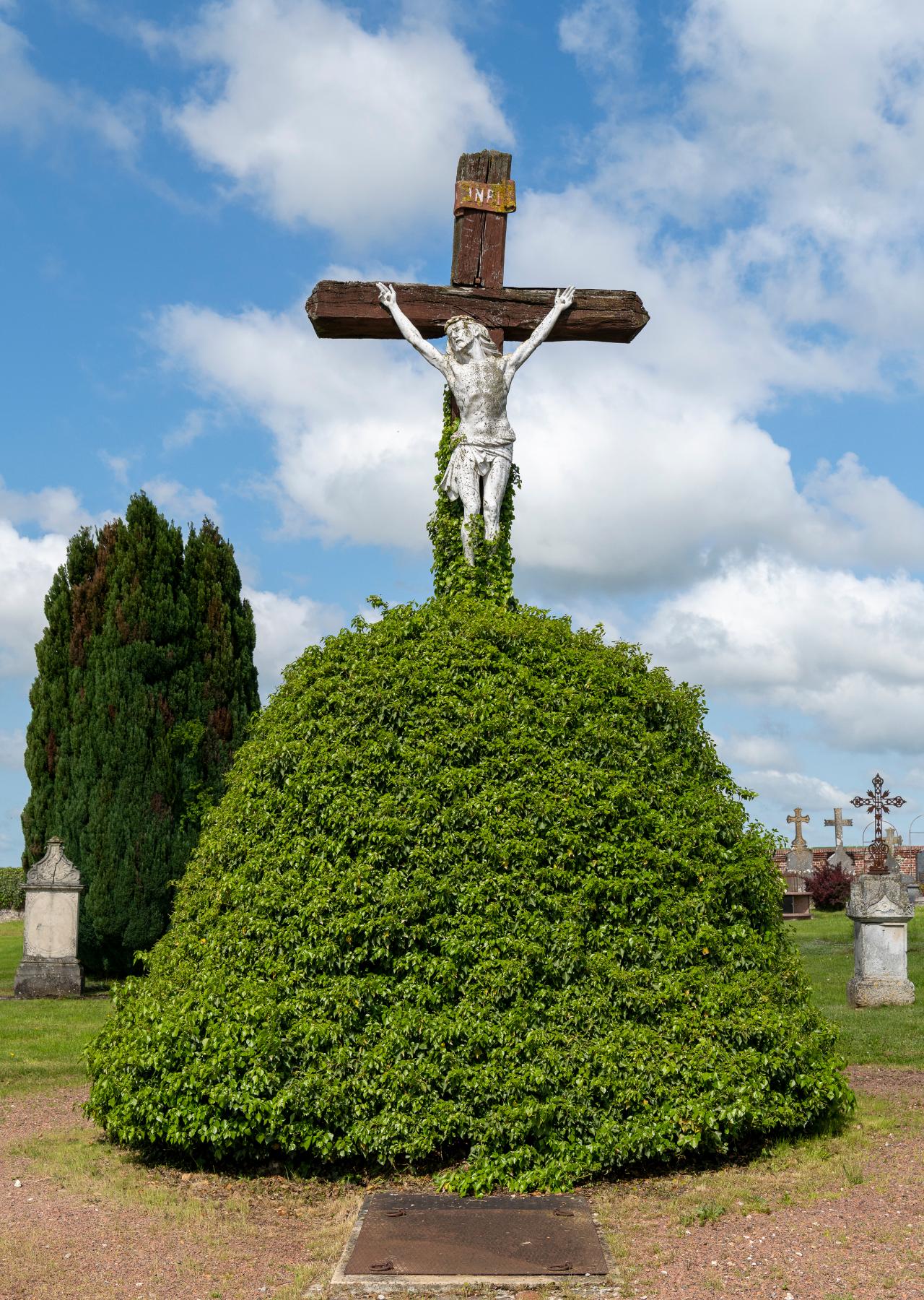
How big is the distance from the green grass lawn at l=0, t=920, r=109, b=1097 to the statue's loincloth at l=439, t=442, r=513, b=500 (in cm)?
510

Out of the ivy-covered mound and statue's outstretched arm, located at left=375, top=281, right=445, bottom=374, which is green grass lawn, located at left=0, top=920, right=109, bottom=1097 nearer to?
the ivy-covered mound

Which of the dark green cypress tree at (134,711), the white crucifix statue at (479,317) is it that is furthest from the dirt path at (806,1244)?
the dark green cypress tree at (134,711)

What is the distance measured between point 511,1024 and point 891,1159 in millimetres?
2405

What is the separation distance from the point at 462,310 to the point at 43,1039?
27.2ft

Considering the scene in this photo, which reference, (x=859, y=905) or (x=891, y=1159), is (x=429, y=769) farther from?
(x=859, y=905)

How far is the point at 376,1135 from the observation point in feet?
19.8

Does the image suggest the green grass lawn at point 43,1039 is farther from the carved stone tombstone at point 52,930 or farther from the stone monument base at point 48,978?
the carved stone tombstone at point 52,930

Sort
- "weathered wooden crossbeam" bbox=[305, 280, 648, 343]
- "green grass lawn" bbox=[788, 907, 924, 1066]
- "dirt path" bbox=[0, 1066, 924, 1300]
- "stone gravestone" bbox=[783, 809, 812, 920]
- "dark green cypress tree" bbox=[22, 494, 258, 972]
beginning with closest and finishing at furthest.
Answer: "dirt path" bbox=[0, 1066, 924, 1300]
"weathered wooden crossbeam" bbox=[305, 280, 648, 343]
"green grass lawn" bbox=[788, 907, 924, 1066]
"dark green cypress tree" bbox=[22, 494, 258, 972]
"stone gravestone" bbox=[783, 809, 812, 920]

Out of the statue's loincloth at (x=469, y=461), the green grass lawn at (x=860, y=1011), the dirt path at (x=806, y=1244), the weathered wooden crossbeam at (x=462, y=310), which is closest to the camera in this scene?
the dirt path at (x=806, y=1244)

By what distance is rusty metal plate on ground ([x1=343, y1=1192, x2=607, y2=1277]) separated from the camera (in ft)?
16.3

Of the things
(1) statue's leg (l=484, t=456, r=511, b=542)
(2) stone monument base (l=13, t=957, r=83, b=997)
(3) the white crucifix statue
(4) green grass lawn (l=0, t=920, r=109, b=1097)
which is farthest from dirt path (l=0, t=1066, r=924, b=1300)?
(2) stone monument base (l=13, t=957, r=83, b=997)

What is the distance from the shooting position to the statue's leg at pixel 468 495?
8266 millimetres

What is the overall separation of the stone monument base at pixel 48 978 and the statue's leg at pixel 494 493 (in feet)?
35.1

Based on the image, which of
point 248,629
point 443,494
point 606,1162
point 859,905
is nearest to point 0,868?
point 248,629
